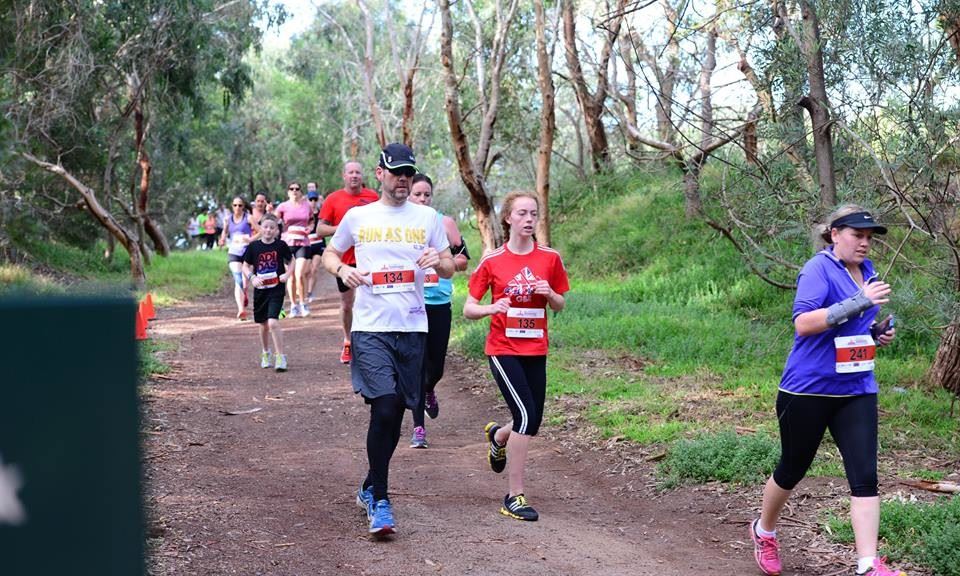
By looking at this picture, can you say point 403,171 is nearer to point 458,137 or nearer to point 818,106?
point 818,106

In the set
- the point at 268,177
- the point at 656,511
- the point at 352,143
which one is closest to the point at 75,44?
the point at 656,511

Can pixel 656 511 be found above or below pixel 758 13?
below

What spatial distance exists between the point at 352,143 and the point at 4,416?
49.4 metres

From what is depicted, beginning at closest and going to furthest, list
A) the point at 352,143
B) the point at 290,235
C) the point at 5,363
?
the point at 5,363, the point at 290,235, the point at 352,143

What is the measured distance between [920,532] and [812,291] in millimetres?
1636

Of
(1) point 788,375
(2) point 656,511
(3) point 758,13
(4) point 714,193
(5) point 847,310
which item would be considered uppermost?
(3) point 758,13

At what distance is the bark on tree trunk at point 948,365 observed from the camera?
33.5 ft

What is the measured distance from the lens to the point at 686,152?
11.2 meters

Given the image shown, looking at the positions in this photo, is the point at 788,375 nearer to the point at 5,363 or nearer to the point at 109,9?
the point at 5,363

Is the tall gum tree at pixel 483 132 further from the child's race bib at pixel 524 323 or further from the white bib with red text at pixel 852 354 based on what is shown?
the white bib with red text at pixel 852 354

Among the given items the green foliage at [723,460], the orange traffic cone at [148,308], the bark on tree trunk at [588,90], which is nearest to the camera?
the green foliage at [723,460]

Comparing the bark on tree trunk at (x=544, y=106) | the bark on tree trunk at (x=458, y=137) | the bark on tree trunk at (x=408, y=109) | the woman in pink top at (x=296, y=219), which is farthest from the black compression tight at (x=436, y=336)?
the bark on tree trunk at (x=408, y=109)

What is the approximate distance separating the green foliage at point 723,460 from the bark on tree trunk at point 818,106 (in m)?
2.12

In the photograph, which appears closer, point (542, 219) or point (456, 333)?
point (456, 333)
